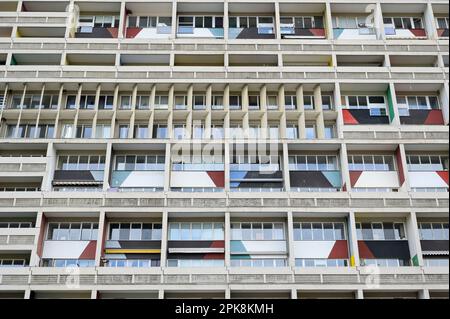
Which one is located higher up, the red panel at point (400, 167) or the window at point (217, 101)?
the window at point (217, 101)

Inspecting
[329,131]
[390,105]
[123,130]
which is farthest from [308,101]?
[123,130]

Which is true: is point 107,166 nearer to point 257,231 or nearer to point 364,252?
point 257,231

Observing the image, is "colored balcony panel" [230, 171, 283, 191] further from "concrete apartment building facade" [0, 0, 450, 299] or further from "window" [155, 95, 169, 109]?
"window" [155, 95, 169, 109]

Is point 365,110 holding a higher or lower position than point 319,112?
higher

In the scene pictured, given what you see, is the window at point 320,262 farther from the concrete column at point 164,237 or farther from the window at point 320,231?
the concrete column at point 164,237

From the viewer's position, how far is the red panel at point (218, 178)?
31.2m

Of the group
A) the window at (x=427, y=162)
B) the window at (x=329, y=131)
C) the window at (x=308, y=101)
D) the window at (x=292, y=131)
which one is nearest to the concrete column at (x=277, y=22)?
the window at (x=308, y=101)

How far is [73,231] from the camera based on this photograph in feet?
99.6

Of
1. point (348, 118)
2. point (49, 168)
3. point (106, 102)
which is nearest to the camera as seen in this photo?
point (49, 168)

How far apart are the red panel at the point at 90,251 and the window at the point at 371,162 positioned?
14.8 metres

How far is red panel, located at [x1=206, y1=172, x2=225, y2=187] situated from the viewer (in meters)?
31.2

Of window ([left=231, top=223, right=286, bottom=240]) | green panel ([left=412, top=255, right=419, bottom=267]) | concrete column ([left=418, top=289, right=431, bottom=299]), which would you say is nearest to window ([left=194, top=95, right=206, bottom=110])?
window ([left=231, top=223, right=286, bottom=240])

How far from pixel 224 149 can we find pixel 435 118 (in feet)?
41.3

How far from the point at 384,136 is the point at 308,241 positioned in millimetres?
7463
